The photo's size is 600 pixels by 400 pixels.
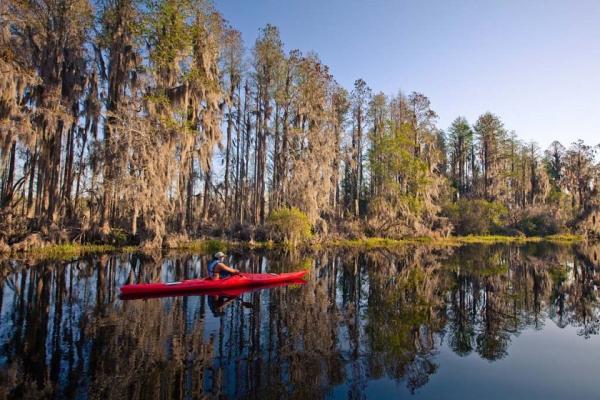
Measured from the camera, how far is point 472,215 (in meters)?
42.3

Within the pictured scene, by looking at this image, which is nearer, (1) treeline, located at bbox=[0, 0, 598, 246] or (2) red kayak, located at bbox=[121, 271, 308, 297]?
(2) red kayak, located at bbox=[121, 271, 308, 297]

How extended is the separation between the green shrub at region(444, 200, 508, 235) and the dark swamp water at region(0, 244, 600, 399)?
1124 inches

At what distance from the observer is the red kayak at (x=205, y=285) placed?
10.9 m

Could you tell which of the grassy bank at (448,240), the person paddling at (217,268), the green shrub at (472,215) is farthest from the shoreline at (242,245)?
the person paddling at (217,268)

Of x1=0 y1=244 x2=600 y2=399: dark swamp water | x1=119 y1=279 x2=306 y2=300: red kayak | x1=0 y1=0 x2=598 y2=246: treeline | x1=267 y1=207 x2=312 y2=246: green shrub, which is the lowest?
x1=0 y1=244 x2=600 y2=399: dark swamp water

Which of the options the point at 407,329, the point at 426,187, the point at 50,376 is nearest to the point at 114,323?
the point at 50,376

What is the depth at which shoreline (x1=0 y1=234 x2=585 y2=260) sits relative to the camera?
19062 millimetres

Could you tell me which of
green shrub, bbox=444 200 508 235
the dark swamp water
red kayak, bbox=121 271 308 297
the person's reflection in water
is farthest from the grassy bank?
the person's reflection in water

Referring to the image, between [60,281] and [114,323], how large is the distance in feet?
18.2

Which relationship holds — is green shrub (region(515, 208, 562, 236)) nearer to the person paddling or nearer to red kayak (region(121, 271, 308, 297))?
red kayak (region(121, 271, 308, 297))

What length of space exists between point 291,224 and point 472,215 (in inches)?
986

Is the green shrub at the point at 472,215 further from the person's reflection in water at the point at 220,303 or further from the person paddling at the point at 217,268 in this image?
the person's reflection in water at the point at 220,303

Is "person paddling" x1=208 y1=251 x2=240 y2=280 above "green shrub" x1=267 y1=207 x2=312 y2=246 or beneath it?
beneath

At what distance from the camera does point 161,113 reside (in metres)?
22.4
